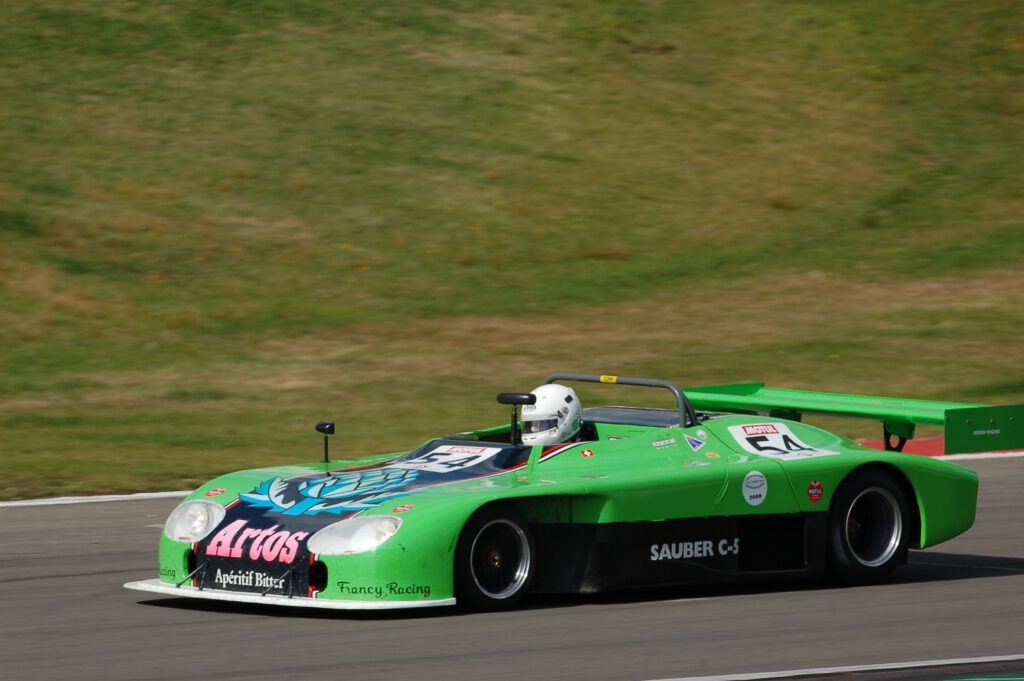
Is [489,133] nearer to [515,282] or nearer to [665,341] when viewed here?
[515,282]

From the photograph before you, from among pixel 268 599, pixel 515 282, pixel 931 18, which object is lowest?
pixel 268 599

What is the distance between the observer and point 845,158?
99.7ft

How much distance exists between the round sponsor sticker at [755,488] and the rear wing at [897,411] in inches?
40.7

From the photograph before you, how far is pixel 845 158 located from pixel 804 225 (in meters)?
3.08

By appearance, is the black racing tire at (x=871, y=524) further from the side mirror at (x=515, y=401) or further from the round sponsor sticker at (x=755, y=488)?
the side mirror at (x=515, y=401)

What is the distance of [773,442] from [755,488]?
1.50ft

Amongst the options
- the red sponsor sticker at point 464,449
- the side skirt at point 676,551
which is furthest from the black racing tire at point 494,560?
the red sponsor sticker at point 464,449

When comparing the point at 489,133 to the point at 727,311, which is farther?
the point at 489,133

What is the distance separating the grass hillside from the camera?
20.0 m

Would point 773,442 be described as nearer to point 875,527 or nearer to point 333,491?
point 875,527

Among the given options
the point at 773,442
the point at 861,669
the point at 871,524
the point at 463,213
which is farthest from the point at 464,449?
the point at 463,213

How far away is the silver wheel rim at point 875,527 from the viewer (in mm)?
9656

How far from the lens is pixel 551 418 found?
30.4ft

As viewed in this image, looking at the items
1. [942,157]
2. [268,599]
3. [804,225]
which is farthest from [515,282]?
[268,599]
